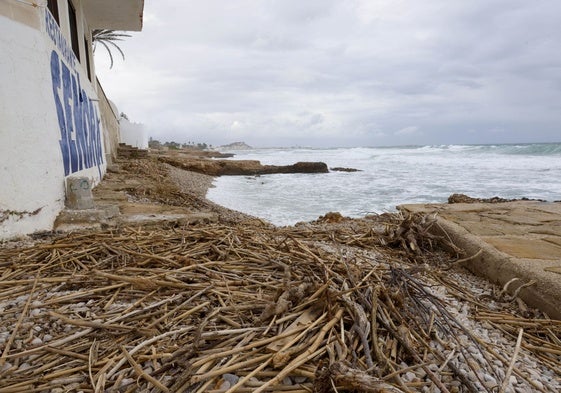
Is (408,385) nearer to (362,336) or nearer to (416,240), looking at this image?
(362,336)

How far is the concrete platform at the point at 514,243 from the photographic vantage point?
6.73 feet

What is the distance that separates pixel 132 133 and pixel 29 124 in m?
20.0

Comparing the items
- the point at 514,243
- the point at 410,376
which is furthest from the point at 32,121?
the point at 514,243

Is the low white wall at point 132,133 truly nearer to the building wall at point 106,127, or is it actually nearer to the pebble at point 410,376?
the building wall at point 106,127

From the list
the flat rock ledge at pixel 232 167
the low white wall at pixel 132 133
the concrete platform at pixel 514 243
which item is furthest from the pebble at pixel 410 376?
the low white wall at pixel 132 133

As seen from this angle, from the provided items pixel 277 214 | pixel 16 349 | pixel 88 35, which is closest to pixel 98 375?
pixel 16 349

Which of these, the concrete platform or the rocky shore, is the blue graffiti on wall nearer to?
the rocky shore

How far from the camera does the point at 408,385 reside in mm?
1112

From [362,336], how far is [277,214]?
6.90m

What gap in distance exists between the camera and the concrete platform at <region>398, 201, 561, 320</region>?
80.7 inches

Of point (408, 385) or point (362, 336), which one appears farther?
point (362, 336)

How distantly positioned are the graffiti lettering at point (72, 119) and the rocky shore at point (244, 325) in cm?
227

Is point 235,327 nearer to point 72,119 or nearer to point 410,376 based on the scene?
point 410,376

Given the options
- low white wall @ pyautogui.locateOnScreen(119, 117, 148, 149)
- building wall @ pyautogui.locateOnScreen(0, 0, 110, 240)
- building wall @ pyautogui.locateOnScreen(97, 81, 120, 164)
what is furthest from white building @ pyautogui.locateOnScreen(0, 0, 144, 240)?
low white wall @ pyautogui.locateOnScreen(119, 117, 148, 149)
